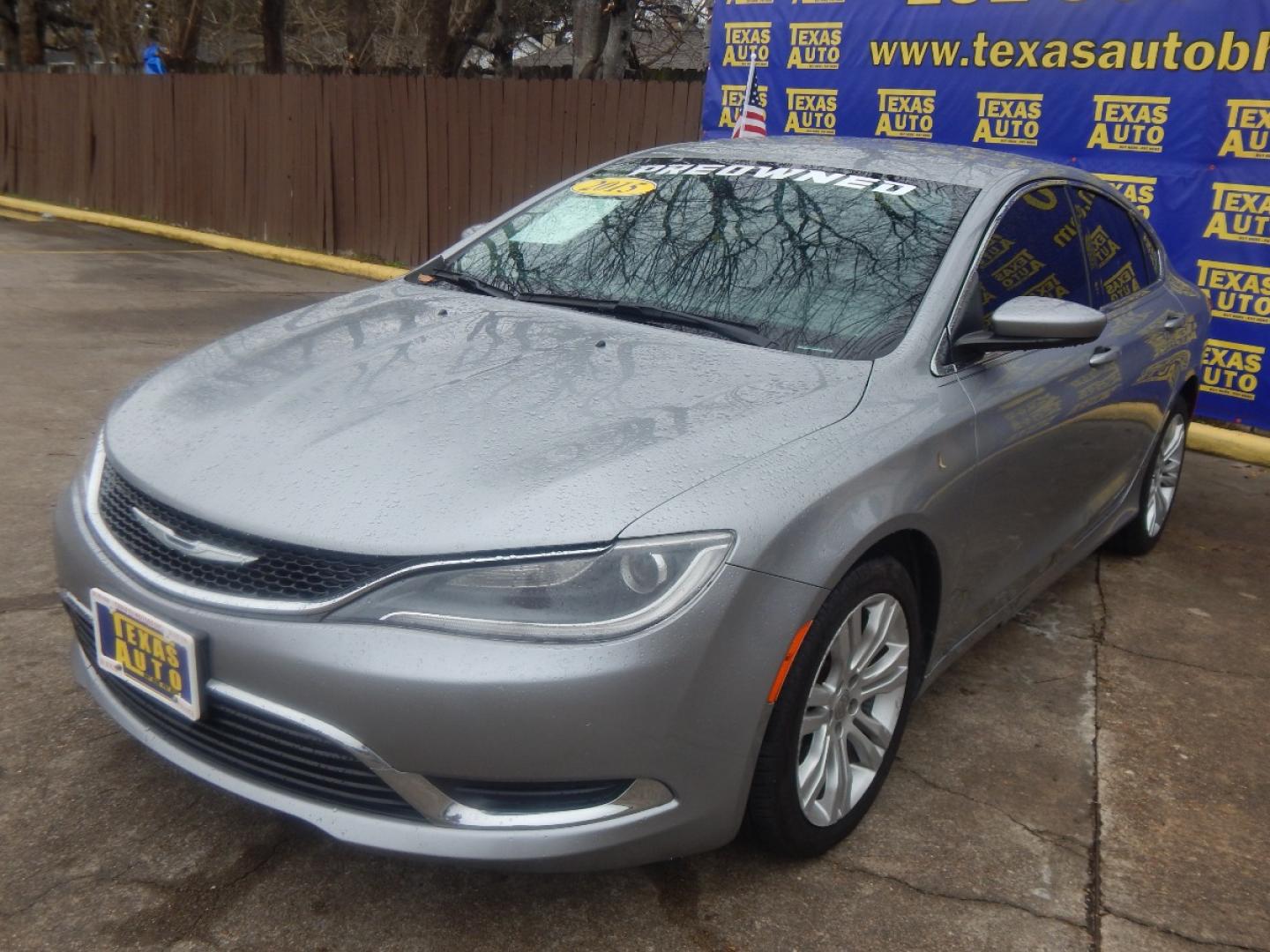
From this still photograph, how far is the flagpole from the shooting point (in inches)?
341

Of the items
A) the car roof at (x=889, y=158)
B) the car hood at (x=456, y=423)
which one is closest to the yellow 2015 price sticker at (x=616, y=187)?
the car roof at (x=889, y=158)

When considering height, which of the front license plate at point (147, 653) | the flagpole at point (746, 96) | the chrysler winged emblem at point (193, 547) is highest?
the flagpole at point (746, 96)

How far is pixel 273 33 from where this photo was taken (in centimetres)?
1709

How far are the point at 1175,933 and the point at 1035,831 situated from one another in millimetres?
415

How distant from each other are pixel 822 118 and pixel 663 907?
24.5 feet

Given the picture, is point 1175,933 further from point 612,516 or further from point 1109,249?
point 1109,249

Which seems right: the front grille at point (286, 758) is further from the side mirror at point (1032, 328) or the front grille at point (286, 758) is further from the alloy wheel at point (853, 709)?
the side mirror at point (1032, 328)

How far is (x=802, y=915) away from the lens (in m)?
2.56

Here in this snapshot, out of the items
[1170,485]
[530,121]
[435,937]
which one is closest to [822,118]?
[530,121]

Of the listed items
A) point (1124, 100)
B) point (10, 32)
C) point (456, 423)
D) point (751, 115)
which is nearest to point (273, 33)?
point (751, 115)

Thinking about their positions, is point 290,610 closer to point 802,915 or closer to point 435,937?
point 435,937

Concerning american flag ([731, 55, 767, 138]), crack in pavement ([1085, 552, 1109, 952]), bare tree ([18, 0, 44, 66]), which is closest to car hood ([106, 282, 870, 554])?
crack in pavement ([1085, 552, 1109, 952])

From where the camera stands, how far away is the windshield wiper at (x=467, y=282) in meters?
3.55

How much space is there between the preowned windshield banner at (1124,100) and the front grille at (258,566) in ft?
21.6
